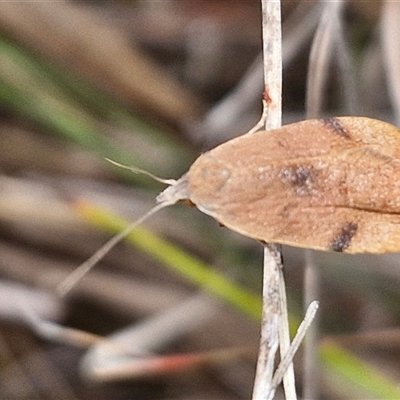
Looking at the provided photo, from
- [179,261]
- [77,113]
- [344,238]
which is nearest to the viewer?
[344,238]

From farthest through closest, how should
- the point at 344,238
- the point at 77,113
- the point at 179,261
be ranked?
the point at 77,113, the point at 179,261, the point at 344,238

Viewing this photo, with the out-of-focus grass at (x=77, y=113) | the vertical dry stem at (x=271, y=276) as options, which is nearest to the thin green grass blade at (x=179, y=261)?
the out-of-focus grass at (x=77, y=113)

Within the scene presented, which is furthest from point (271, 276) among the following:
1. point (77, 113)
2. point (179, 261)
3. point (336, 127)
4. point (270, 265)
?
point (77, 113)

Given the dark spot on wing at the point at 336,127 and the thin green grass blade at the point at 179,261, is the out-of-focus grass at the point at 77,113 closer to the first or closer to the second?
the thin green grass blade at the point at 179,261

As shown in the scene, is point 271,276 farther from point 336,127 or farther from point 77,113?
point 77,113

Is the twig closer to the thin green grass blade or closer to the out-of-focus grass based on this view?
the thin green grass blade

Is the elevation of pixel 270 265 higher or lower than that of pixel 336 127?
lower

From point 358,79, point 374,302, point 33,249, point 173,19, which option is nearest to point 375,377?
point 374,302

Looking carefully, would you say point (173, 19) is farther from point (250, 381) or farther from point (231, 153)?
point (231, 153)

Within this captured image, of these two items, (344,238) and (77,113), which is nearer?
(344,238)
